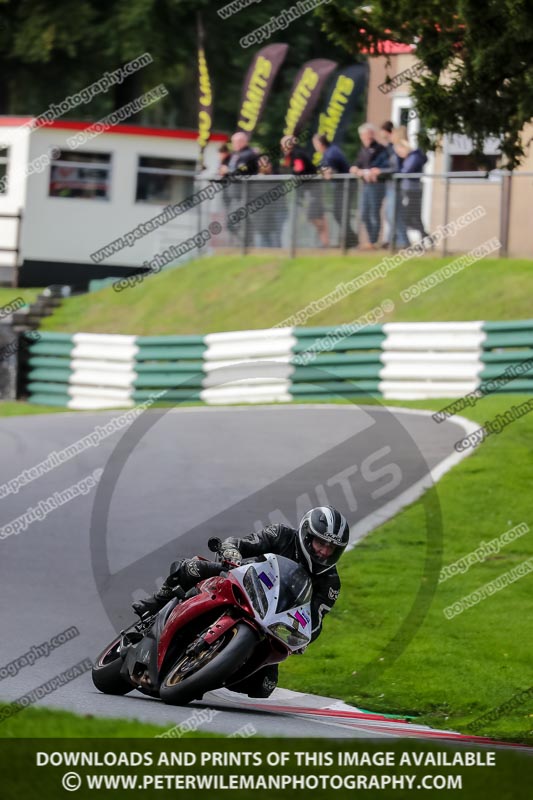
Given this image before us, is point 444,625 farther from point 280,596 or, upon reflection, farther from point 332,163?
point 332,163

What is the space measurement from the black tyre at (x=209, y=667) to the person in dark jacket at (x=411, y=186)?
14.2 meters

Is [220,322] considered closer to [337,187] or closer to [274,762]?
[337,187]

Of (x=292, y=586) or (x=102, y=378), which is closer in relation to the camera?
(x=292, y=586)

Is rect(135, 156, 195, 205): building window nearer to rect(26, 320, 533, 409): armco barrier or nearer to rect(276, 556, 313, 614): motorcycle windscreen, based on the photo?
rect(26, 320, 533, 409): armco barrier

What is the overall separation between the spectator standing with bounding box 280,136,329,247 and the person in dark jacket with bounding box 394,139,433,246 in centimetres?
175

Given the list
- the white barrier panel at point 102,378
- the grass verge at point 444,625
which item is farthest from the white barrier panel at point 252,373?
the grass verge at point 444,625

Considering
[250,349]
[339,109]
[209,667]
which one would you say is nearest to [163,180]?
[339,109]

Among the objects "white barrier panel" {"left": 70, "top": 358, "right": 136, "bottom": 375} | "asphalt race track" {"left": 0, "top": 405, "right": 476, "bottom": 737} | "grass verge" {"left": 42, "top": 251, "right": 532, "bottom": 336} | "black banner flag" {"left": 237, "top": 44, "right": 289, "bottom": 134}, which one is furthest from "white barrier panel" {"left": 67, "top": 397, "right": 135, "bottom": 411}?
"black banner flag" {"left": 237, "top": 44, "right": 289, "bottom": 134}

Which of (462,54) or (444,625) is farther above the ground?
(462,54)

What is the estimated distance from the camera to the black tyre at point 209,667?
6922 mm

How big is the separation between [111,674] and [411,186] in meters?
13.9

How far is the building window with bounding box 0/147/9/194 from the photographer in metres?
33.9

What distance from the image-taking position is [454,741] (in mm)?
6781

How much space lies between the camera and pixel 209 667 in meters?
6.95
